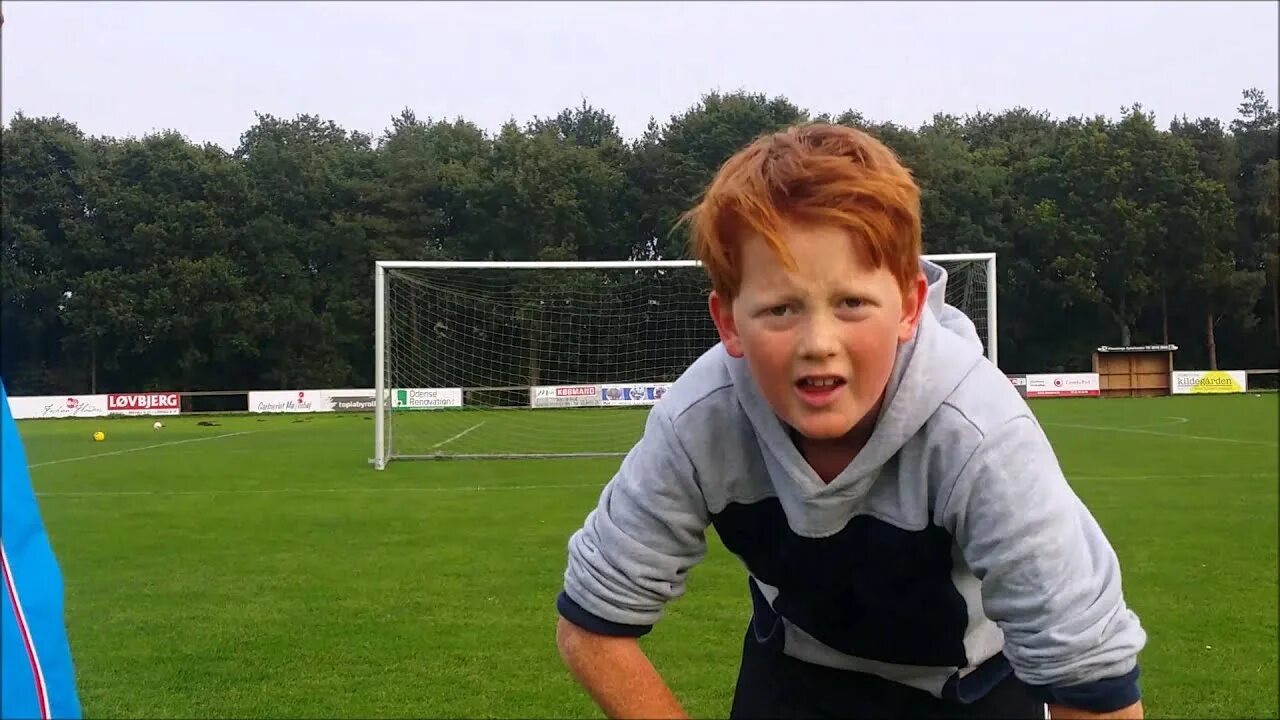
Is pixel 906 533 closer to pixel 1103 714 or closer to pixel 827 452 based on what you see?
pixel 827 452

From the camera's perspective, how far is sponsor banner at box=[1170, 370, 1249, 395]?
120ft

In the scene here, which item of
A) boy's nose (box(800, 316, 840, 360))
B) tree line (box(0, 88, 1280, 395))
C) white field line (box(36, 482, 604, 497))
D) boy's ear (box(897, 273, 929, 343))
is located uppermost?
tree line (box(0, 88, 1280, 395))

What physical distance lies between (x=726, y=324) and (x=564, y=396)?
28130 mm

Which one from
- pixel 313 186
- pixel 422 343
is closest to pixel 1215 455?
pixel 422 343

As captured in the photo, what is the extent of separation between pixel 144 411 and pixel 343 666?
36.8m

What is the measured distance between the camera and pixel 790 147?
1.56 metres

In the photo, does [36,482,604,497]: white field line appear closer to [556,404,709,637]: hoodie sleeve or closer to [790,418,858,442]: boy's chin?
[556,404,709,637]: hoodie sleeve

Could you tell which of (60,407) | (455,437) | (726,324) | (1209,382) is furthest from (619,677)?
(1209,382)

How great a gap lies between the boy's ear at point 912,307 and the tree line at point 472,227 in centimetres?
3574

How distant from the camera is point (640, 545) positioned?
170 cm

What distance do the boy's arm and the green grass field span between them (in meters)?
0.91

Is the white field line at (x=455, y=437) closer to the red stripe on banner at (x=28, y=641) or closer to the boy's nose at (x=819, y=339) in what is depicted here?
the red stripe on banner at (x=28, y=641)

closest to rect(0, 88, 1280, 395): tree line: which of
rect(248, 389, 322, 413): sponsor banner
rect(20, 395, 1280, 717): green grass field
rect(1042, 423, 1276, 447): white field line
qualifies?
rect(248, 389, 322, 413): sponsor banner

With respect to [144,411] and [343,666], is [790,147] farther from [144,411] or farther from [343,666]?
[144,411]
